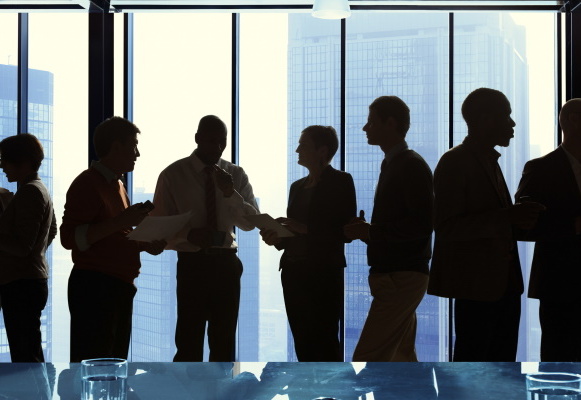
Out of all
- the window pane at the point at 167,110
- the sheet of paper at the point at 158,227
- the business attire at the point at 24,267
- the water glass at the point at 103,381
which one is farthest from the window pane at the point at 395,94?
the water glass at the point at 103,381

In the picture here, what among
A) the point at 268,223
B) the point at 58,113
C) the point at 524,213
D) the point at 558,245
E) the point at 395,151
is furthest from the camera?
the point at 58,113

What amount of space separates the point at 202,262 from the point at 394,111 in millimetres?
1278

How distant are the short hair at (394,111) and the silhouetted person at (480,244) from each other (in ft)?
1.25

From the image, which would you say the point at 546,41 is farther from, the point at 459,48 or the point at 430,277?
the point at 430,277

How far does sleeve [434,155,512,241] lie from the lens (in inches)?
132

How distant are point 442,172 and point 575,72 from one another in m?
3.06

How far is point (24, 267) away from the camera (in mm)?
3982

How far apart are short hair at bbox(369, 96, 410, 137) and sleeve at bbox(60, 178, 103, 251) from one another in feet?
4.75

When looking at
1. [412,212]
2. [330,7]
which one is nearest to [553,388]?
[412,212]

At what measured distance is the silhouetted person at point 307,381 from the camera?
1388 mm

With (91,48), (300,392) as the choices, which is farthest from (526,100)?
(300,392)

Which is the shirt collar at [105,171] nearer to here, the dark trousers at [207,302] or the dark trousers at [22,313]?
the dark trousers at [207,302]

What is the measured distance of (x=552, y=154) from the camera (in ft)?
12.6

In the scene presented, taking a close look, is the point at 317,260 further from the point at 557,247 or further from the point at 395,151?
the point at 557,247
